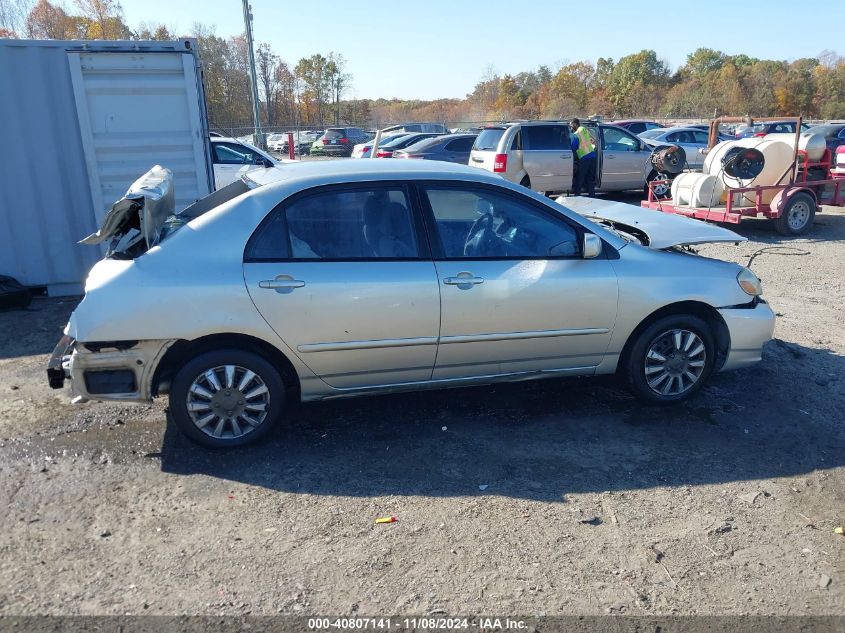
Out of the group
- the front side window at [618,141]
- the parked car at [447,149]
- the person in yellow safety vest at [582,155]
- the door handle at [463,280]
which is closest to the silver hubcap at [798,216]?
the person in yellow safety vest at [582,155]

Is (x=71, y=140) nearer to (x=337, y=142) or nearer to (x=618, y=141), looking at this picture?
(x=618, y=141)

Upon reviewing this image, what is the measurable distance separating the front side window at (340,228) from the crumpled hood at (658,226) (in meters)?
1.54

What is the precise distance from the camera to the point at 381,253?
13.5ft

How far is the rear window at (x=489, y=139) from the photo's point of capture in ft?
45.9

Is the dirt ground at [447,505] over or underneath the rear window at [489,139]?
underneath

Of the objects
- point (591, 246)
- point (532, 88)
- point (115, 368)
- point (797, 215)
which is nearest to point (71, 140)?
point (115, 368)

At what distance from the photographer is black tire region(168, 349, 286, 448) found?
3.91 metres

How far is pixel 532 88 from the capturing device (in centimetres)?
7969

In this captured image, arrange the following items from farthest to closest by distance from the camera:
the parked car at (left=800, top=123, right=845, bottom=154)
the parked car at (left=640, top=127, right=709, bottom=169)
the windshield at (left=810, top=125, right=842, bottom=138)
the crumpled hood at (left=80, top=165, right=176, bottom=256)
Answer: the windshield at (left=810, top=125, right=842, bottom=138)
the parked car at (left=800, top=123, right=845, bottom=154)
the parked car at (left=640, top=127, right=709, bottom=169)
the crumpled hood at (left=80, top=165, right=176, bottom=256)

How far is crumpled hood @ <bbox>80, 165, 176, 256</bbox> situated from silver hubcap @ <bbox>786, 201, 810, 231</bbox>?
10.2 metres

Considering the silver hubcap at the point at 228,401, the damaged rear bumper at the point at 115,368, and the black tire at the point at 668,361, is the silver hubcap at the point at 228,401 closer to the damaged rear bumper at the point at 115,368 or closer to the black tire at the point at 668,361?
the damaged rear bumper at the point at 115,368

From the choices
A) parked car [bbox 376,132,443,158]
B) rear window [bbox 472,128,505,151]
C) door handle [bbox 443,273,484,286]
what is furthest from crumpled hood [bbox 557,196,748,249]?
parked car [bbox 376,132,443,158]

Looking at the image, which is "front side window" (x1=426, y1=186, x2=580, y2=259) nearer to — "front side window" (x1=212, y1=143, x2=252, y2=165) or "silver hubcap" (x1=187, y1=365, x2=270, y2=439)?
"silver hubcap" (x1=187, y1=365, x2=270, y2=439)

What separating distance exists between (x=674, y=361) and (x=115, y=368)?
3.61 m
